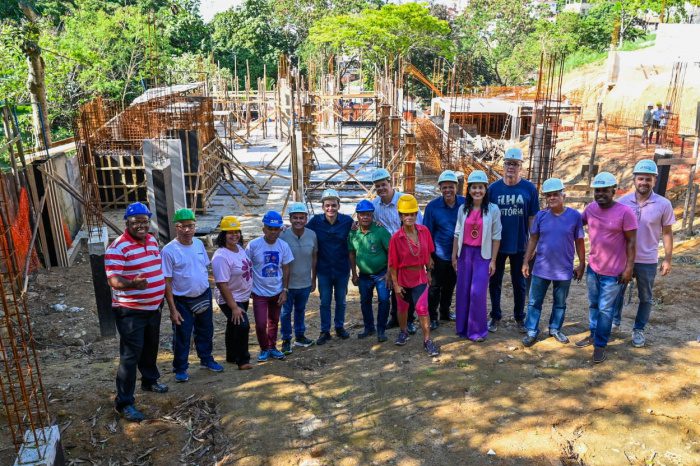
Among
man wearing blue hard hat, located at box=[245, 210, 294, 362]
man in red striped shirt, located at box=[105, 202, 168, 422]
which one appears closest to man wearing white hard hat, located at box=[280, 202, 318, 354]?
man wearing blue hard hat, located at box=[245, 210, 294, 362]

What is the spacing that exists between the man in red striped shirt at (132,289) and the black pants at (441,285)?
2.75m

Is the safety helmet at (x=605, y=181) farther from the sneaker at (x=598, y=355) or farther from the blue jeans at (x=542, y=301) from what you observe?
the sneaker at (x=598, y=355)

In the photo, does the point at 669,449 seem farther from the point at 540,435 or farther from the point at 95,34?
the point at 95,34

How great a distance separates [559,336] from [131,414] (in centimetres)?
383

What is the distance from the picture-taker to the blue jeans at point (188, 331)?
15.4 feet

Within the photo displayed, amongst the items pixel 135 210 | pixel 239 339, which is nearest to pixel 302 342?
pixel 239 339

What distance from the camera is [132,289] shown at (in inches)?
163

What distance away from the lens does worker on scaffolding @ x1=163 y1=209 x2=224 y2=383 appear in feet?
14.8

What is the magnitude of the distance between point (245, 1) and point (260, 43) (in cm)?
339

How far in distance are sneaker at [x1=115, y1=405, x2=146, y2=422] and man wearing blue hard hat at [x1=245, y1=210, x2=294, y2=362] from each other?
1370 millimetres

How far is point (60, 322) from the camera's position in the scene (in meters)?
7.10

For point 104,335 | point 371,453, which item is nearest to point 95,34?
point 104,335

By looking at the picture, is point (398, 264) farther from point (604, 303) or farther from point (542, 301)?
point (604, 303)

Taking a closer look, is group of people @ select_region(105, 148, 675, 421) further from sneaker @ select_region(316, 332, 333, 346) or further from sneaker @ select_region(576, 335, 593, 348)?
sneaker @ select_region(576, 335, 593, 348)
